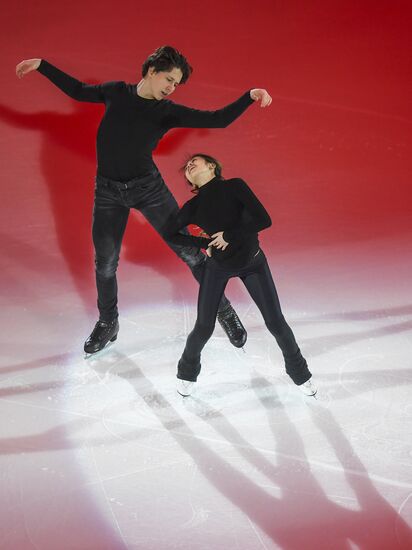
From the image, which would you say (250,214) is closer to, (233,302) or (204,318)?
(204,318)

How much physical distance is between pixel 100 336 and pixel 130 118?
1226 millimetres

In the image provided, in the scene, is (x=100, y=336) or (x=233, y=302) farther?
(x=233, y=302)

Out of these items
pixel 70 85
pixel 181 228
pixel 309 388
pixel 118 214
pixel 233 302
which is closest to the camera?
pixel 181 228

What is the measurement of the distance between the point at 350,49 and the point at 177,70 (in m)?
3.72

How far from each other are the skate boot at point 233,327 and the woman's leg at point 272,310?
18.5 inches

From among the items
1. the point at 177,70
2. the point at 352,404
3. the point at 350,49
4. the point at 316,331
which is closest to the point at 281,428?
the point at 352,404

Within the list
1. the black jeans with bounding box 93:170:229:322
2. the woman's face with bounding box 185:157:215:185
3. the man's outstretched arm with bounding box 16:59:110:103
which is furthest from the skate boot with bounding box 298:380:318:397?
the man's outstretched arm with bounding box 16:59:110:103

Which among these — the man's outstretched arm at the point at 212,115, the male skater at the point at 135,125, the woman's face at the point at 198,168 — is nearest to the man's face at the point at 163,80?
the male skater at the point at 135,125

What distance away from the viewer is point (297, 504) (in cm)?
251

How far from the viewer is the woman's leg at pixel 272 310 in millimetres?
2965

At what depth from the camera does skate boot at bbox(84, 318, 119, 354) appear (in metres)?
3.52

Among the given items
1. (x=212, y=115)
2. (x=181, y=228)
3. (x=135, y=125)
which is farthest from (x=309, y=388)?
(x=135, y=125)

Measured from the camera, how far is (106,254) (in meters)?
3.45

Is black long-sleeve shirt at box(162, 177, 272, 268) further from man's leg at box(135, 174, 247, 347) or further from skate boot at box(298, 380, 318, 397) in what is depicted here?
skate boot at box(298, 380, 318, 397)
